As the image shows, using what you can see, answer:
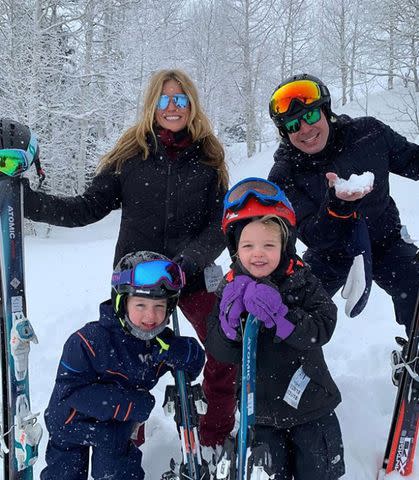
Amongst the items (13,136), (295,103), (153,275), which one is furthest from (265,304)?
(13,136)

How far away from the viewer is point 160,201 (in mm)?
2965

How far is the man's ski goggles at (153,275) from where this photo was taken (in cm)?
254

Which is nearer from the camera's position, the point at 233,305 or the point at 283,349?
the point at 233,305

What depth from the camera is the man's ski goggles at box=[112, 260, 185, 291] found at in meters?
2.54

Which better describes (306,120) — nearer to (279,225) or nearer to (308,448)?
(279,225)

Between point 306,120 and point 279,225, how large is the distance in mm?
820

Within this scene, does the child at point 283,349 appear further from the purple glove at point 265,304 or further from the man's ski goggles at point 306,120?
the man's ski goggles at point 306,120

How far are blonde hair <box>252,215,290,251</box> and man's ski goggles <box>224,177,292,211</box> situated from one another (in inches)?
3.1

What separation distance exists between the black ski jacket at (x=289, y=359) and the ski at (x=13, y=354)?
1.00 m

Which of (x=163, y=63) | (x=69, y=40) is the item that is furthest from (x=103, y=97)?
(x=163, y=63)

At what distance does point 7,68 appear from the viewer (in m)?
14.6

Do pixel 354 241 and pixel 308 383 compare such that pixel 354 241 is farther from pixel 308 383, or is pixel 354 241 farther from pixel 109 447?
pixel 109 447

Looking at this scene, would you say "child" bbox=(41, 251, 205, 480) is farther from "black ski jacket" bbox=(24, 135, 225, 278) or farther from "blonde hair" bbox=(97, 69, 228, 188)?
"blonde hair" bbox=(97, 69, 228, 188)

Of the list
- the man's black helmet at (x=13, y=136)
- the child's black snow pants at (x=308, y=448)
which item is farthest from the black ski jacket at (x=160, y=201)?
the child's black snow pants at (x=308, y=448)
